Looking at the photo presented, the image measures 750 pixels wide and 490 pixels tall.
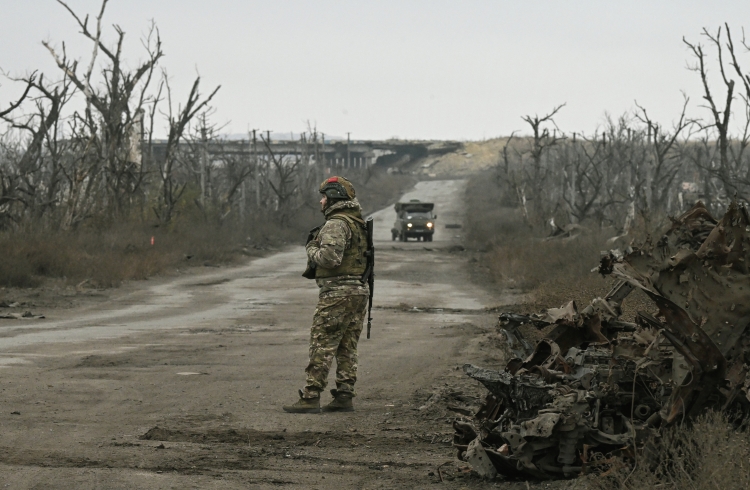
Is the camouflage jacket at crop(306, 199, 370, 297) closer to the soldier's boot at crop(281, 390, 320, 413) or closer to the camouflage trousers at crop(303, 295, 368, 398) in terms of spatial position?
the camouflage trousers at crop(303, 295, 368, 398)

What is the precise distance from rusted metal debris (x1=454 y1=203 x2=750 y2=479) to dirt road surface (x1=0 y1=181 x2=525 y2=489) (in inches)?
19.7

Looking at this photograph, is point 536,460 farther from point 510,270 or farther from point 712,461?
point 510,270

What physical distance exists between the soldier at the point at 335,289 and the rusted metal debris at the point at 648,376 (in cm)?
251

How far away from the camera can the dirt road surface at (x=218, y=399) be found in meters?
6.32

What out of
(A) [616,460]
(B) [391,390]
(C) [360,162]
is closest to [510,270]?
(B) [391,390]

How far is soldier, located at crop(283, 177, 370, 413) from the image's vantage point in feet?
28.5

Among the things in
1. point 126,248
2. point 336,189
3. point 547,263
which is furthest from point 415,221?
point 336,189

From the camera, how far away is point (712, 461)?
4.78 m

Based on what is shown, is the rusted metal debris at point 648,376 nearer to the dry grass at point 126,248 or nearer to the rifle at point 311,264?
the rifle at point 311,264

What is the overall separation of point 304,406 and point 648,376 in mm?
3611

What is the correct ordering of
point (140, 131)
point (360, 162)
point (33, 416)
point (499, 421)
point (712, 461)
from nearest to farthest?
point (712, 461)
point (499, 421)
point (33, 416)
point (140, 131)
point (360, 162)

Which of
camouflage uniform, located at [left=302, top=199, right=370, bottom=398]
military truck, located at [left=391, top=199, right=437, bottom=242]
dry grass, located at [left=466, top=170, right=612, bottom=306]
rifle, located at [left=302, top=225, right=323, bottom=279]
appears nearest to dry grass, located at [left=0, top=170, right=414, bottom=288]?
military truck, located at [left=391, top=199, right=437, bottom=242]

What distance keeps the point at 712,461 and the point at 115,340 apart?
10697 millimetres

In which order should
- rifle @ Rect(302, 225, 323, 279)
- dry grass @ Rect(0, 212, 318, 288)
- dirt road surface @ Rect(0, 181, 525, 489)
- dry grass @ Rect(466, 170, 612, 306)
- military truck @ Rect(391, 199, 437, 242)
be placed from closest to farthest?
dirt road surface @ Rect(0, 181, 525, 489) → rifle @ Rect(302, 225, 323, 279) → dry grass @ Rect(466, 170, 612, 306) → dry grass @ Rect(0, 212, 318, 288) → military truck @ Rect(391, 199, 437, 242)
